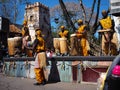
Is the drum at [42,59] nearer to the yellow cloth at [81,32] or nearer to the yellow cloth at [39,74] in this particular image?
the yellow cloth at [39,74]

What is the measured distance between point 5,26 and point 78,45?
519 inches

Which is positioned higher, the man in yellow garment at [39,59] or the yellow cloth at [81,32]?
the yellow cloth at [81,32]

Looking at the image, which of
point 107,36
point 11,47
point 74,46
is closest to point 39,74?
point 74,46

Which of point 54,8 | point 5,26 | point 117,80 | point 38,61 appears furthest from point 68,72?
point 54,8

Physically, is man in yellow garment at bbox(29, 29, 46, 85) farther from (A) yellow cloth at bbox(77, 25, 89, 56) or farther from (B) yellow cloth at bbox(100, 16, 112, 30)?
(B) yellow cloth at bbox(100, 16, 112, 30)

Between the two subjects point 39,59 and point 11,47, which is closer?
point 39,59

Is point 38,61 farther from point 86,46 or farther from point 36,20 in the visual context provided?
point 36,20

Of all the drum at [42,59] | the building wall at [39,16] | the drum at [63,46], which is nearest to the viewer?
the drum at [42,59]

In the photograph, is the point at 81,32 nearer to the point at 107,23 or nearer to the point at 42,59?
the point at 107,23

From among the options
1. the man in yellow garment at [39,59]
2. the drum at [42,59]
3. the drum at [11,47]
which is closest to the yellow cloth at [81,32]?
the man in yellow garment at [39,59]

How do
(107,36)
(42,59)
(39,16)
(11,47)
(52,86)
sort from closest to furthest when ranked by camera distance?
1. (52,86)
2. (42,59)
3. (107,36)
4. (11,47)
5. (39,16)

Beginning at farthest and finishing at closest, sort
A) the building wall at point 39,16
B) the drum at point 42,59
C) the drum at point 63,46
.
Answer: the building wall at point 39,16 → the drum at point 63,46 → the drum at point 42,59

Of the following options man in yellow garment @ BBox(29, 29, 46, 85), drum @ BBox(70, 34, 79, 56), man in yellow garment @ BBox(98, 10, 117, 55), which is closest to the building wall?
drum @ BBox(70, 34, 79, 56)

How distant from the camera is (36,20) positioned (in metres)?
43.9
